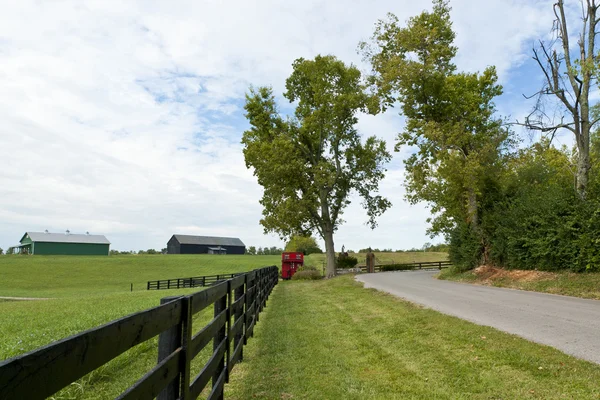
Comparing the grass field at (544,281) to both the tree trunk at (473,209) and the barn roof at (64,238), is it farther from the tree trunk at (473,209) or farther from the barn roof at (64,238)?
the barn roof at (64,238)

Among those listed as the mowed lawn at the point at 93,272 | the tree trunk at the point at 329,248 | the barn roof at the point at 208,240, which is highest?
the barn roof at the point at 208,240

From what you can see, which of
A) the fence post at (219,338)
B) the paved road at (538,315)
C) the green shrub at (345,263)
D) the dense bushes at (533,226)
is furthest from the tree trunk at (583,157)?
the green shrub at (345,263)

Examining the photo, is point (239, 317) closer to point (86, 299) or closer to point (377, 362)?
point (377, 362)

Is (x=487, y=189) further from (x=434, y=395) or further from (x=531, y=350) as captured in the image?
(x=434, y=395)

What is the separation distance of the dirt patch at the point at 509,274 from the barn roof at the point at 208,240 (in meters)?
80.5

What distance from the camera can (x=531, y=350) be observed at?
20.7 feet

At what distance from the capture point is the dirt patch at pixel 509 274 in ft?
56.6

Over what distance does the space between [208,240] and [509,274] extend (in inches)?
3389

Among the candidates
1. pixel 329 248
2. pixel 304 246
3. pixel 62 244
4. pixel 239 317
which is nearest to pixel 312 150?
pixel 329 248

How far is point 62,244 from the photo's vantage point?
79.1 meters

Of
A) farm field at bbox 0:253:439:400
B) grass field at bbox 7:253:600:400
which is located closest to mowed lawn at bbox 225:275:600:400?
grass field at bbox 7:253:600:400

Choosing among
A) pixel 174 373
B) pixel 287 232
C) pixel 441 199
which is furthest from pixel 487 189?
pixel 174 373

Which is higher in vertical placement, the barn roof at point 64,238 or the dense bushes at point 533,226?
the barn roof at point 64,238

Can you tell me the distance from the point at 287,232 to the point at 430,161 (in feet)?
42.3
